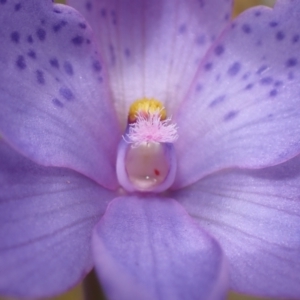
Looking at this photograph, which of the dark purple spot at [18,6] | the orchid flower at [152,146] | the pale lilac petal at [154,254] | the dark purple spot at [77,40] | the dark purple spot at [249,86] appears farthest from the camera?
the dark purple spot at [249,86]

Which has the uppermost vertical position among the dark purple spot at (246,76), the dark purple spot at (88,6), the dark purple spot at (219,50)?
the dark purple spot at (88,6)

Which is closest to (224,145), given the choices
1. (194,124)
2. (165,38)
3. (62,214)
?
(194,124)

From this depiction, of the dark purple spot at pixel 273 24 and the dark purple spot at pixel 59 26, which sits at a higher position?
the dark purple spot at pixel 273 24

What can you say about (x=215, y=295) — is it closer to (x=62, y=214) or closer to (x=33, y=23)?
(x=62, y=214)

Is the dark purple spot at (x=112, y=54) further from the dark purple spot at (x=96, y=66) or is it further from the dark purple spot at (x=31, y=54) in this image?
the dark purple spot at (x=31, y=54)

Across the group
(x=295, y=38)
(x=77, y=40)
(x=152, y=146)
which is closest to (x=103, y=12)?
(x=77, y=40)

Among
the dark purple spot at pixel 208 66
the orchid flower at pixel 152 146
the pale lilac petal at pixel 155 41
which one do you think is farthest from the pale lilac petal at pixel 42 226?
the dark purple spot at pixel 208 66

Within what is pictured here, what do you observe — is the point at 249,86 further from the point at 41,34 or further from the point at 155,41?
the point at 41,34
